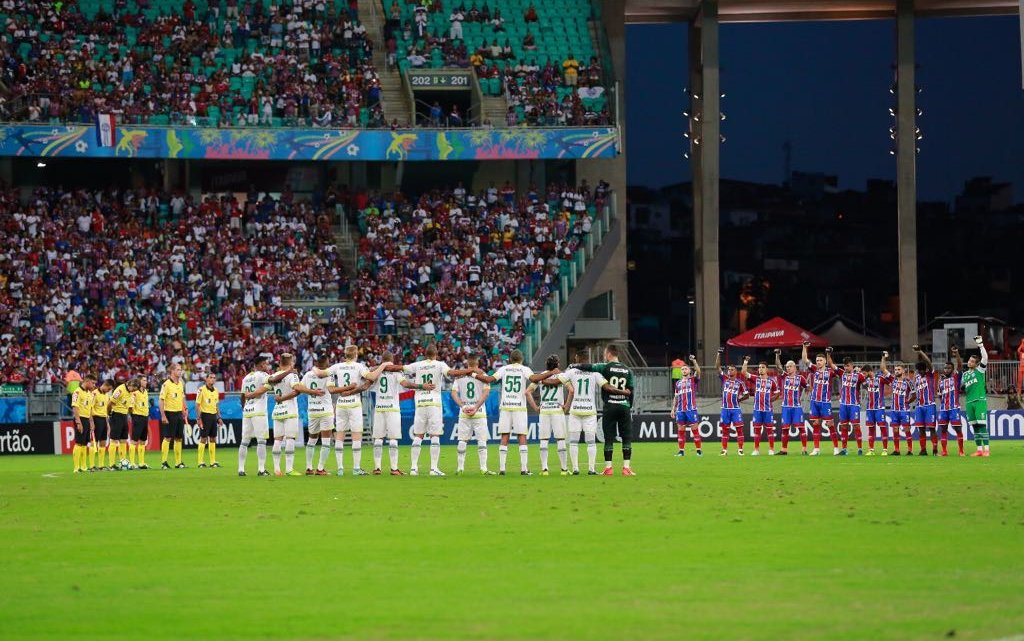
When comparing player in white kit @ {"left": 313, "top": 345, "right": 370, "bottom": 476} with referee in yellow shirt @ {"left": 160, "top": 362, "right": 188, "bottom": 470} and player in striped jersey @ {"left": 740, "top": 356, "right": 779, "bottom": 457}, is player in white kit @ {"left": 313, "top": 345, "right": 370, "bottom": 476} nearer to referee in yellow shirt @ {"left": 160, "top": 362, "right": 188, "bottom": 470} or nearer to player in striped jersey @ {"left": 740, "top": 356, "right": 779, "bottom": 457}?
referee in yellow shirt @ {"left": 160, "top": 362, "right": 188, "bottom": 470}

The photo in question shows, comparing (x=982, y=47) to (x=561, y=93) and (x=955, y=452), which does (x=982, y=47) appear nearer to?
(x=561, y=93)

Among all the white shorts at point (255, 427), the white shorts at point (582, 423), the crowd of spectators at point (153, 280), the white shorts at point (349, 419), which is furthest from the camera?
the crowd of spectators at point (153, 280)

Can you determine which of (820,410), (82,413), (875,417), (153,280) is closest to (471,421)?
(82,413)

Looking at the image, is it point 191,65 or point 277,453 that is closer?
point 277,453

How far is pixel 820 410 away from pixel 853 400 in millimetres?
1101

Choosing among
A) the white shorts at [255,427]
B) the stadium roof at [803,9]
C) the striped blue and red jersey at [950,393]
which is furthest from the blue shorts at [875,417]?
the stadium roof at [803,9]

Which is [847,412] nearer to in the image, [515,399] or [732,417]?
[732,417]

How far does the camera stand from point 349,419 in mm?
30156

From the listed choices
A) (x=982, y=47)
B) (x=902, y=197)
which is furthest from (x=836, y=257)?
(x=902, y=197)

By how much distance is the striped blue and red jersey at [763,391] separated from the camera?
39.4m

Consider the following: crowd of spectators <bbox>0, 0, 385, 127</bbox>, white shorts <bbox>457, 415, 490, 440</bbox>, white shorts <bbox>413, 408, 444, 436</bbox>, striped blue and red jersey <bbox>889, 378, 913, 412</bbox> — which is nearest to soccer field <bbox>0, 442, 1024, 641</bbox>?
white shorts <bbox>413, 408, 444, 436</bbox>

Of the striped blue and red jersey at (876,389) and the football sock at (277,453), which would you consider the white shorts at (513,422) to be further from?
the striped blue and red jersey at (876,389)

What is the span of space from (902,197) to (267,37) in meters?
Answer: 27.4

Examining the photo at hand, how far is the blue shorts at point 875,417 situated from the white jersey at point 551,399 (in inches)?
503
